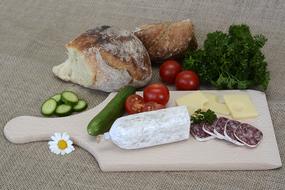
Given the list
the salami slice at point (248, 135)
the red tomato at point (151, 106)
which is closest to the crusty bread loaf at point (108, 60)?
the red tomato at point (151, 106)

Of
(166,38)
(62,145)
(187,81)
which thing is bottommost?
(62,145)

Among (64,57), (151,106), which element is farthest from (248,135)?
(64,57)

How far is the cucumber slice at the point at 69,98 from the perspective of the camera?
217 centimetres

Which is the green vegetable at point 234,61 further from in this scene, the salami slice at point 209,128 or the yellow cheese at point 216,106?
the salami slice at point 209,128

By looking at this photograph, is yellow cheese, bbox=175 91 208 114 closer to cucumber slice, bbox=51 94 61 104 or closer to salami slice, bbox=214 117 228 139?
salami slice, bbox=214 117 228 139

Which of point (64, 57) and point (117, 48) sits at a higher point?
point (117, 48)

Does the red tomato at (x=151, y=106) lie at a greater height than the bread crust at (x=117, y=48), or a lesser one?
lesser

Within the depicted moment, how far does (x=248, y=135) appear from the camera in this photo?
1895mm

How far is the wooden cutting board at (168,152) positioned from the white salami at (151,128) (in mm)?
42

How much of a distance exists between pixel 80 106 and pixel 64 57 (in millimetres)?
484

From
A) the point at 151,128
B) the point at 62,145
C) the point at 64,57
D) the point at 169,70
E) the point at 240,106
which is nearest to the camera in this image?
the point at 151,128

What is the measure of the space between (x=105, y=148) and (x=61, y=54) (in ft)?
2.81

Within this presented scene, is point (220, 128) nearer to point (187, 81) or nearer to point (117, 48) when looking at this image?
point (187, 81)

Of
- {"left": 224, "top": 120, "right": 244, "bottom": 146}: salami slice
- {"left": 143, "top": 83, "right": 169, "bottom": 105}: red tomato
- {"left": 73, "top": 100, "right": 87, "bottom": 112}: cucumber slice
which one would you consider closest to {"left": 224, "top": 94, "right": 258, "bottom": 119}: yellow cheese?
{"left": 224, "top": 120, "right": 244, "bottom": 146}: salami slice
